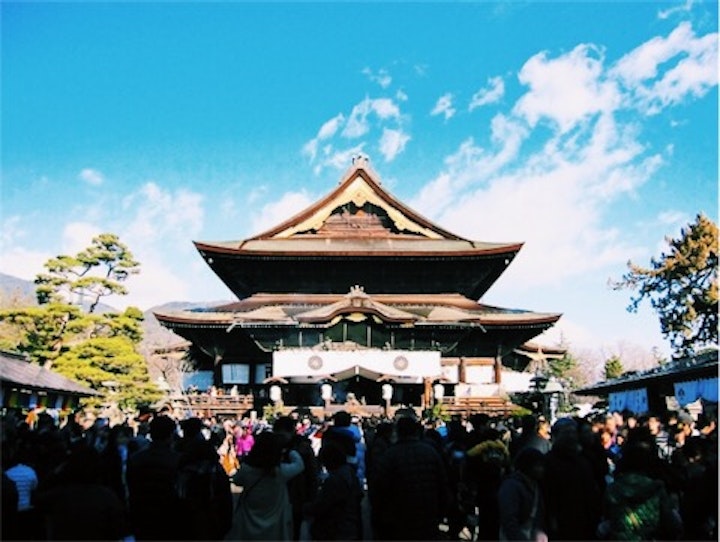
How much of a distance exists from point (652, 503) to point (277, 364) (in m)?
22.3

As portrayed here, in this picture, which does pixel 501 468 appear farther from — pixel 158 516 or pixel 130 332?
pixel 130 332

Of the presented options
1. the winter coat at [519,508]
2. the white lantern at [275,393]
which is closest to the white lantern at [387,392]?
the white lantern at [275,393]

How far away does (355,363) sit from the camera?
2702 centimetres

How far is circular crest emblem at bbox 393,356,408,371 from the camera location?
2731 cm

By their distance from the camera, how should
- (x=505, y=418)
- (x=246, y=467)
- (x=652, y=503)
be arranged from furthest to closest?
(x=505, y=418), (x=246, y=467), (x=652, y=503)

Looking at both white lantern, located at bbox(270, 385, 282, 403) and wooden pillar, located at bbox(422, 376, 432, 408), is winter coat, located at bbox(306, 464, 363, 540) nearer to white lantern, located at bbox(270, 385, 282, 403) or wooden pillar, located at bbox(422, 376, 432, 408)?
wooden pillar, located at bbox(422, 376, 432, 408)

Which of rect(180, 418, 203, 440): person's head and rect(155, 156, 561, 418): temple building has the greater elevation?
rect(155, 156, 561, 418): temple building

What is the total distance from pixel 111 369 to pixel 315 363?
12.7 metres

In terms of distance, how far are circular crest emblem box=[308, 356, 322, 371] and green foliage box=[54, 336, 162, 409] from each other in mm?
10758

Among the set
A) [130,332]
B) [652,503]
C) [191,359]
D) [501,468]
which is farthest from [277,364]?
[652,503]

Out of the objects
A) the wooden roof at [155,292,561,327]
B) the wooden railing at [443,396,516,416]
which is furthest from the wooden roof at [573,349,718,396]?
the wooden roof at [155,292,561,327]

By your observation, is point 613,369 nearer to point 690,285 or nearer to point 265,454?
point 690,285

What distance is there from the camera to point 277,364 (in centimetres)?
2689

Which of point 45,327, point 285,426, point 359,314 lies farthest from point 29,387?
point 45,327
